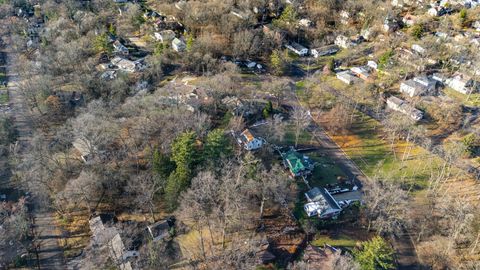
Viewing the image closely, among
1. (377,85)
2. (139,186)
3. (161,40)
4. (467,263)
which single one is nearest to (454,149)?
(467,263)

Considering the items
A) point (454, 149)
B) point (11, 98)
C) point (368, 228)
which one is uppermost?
point (454, 149)

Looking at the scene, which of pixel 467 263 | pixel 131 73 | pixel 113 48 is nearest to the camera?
pixel 467 263

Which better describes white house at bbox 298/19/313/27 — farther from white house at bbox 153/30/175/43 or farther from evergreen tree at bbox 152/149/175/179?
evergreen tree at bbox 152/149/175/179

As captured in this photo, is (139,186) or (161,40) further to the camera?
(161,40)

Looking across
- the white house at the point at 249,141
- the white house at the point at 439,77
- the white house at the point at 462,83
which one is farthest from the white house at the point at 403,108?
the white house at the point at 249,141

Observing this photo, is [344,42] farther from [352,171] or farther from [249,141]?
[249,141]

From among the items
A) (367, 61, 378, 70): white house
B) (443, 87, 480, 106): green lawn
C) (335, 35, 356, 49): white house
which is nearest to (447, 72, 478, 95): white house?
(443, 87, 480, 106): green lawn

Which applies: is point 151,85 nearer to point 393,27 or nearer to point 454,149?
point 454,149
